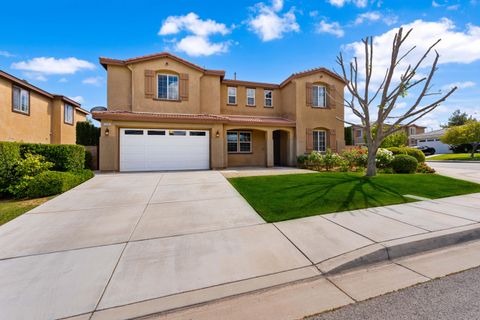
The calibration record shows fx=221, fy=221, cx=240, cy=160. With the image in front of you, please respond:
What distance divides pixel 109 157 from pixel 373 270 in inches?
513

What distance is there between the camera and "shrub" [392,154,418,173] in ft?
39.9

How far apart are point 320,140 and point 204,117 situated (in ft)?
29.7

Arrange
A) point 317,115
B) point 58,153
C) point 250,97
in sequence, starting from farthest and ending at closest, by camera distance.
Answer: point 250,97 < point 317,115 < point 58,153

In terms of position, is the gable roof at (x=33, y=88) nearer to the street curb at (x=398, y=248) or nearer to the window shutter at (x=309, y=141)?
the street curb at (x=398, y=248)

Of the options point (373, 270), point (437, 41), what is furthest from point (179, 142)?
point (437, 41)

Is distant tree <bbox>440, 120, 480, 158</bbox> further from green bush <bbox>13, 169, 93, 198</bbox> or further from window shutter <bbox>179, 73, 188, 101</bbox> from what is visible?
green bush <bbox>13, 169, 93, 198</bbox>

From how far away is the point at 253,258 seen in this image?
339cm

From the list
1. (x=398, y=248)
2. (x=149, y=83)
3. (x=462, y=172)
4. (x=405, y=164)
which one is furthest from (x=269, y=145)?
(x=398, y=248)

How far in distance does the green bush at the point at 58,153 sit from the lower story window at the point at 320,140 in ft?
48.3

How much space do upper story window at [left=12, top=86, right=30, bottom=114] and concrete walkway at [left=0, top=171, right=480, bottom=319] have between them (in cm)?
1244

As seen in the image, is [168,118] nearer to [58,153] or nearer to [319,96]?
[58,153]

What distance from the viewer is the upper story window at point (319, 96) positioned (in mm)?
16672

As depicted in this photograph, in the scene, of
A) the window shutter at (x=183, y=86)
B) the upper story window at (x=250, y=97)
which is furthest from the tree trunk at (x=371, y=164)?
the window shutter at (x=183, y=86)

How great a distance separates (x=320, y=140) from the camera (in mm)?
16891
